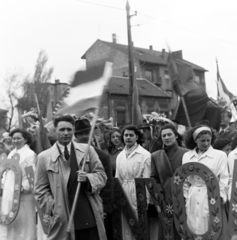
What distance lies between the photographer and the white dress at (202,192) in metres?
5.04

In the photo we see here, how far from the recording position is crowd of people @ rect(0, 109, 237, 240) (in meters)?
4.52

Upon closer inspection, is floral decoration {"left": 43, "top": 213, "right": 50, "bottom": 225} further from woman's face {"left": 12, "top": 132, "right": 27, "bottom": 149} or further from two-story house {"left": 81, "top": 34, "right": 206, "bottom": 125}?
two-story house {"left": 81, "top": 34, "right": 206, "bottom": 125}


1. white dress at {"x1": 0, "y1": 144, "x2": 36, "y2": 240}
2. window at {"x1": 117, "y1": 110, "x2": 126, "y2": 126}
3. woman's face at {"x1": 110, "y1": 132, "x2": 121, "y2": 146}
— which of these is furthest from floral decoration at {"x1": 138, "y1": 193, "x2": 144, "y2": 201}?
window at {"x1": 117, "y1": 110, "x2": 126, "y2": 126}

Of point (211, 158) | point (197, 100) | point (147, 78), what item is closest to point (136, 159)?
point (211, 158)

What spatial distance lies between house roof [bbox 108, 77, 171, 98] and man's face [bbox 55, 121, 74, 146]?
112 feet

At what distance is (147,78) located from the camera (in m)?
52.4

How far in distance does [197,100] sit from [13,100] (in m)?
31.2

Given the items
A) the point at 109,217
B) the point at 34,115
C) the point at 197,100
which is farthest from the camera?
the point at 34,115

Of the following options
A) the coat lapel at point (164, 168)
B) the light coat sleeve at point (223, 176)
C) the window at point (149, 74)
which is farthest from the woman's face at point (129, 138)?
the window at point (149, 74)

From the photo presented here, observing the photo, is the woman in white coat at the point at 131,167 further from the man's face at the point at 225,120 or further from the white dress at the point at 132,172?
the man's face at the point at 225,120

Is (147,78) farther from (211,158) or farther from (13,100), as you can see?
(211,158)

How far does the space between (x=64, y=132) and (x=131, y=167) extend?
1.75 metres

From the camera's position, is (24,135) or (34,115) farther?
(34,115)

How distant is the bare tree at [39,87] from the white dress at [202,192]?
2797cm
